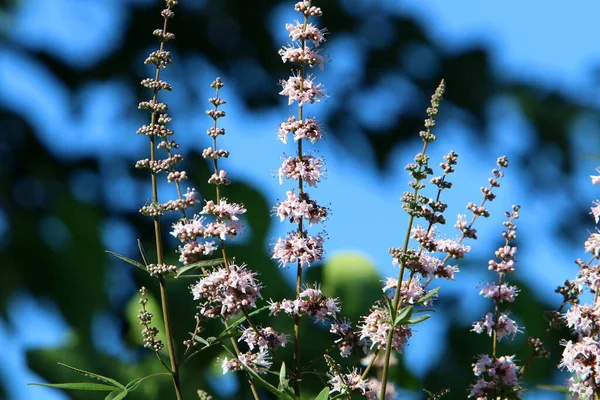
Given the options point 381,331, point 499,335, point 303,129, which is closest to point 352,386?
point 381,331

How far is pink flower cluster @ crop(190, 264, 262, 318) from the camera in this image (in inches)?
38.9

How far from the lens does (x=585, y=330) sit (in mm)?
981

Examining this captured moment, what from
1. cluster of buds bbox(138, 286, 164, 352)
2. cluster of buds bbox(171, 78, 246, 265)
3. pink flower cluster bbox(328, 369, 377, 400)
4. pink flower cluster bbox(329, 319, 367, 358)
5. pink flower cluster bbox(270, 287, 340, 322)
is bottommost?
pink flower cluster bbox(328, 369, 377, 400)

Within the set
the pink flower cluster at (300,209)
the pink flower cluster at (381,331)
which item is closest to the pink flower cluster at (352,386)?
the pink flower cluster at (381,331)

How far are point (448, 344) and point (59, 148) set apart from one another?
3.39 m

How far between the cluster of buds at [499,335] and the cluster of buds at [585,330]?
57mm

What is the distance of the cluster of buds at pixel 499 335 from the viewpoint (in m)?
0.96

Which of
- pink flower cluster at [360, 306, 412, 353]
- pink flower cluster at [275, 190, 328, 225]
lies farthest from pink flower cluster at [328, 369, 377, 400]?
pink flower cluster at [275, 190, 328, 225]

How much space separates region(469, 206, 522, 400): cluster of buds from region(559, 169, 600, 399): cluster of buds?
0.06 metres

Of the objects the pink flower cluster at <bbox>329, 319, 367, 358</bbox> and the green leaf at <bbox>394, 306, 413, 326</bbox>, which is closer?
the green leaf at <bbox>394, 306, 413, 326</bbox>

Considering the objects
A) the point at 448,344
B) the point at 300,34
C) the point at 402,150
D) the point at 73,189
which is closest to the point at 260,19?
the point at 402,150

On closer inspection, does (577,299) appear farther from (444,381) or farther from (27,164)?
(27,164)

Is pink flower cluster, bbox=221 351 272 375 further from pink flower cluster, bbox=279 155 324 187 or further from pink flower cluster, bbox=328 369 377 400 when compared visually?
pink flower cluster, bbox=279 155 324 187

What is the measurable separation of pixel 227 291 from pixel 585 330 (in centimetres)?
38
